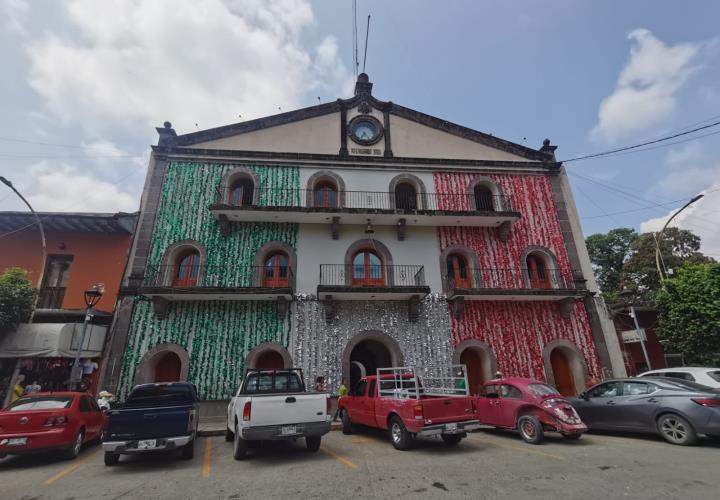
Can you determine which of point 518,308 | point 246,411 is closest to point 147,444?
point 246,411

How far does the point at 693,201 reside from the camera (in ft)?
51.7

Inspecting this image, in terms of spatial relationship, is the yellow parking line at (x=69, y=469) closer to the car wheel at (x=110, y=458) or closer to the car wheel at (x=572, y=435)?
the car wheel at (x=110, y=458)

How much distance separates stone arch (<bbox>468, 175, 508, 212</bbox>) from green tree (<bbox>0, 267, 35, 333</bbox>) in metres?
18.3

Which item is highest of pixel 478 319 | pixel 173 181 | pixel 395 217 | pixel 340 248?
pixel 173 181

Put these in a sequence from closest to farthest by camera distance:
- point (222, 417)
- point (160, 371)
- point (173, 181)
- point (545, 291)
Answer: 1. point (222, 417)
2. point (160, 371)
3. point (545, 291)
4. point (173, 181)

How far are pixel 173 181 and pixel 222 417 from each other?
33.7 ft

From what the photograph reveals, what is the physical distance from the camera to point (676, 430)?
7.47 meters

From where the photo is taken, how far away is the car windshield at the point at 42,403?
7.60m

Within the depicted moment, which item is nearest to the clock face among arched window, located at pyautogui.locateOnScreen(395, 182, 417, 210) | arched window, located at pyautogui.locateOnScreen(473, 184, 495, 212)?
arched window, located at pyautogui.locateOnScreen(395, 182, 417, 210)

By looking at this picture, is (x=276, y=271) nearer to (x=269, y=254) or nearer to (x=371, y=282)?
(x=269, y=254)

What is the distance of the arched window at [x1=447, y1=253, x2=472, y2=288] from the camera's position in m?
15.2

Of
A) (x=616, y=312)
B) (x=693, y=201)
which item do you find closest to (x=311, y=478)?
(x=616, y=312)

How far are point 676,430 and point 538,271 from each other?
30.5 ft

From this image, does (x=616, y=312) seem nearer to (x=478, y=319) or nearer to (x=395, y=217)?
(x=478, y=319)
